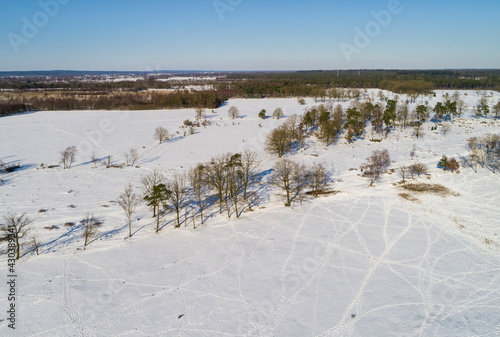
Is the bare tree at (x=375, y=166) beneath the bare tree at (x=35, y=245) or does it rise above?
above

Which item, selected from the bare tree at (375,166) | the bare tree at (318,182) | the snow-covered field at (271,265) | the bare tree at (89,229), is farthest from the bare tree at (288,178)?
the bare tree at (89,229)

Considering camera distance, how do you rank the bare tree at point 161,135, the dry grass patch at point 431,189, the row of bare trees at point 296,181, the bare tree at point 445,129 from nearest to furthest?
the row of bare trees at point 296,181
the dry grass patch at point 431,189
the bare tree at point 445,129
the bare tree at point 161,135

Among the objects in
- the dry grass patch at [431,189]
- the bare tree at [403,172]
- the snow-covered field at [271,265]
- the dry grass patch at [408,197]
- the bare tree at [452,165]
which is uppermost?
the bare tree at [452,165]

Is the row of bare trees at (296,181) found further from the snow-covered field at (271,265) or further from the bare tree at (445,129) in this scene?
the bare tree at (445,129)

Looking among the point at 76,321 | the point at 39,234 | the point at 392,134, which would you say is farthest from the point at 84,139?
the point at 392,134

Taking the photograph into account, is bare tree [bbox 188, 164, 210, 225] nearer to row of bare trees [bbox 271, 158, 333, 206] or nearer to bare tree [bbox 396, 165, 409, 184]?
row of bare trees [bbox 271, 158, 333, 206]
